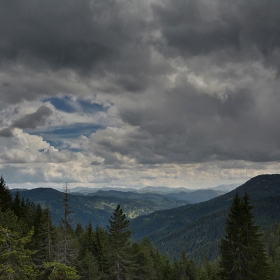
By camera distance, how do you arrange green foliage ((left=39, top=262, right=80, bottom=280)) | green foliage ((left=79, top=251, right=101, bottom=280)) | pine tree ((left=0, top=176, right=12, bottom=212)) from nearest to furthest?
1. green foliage ((left=39, top=262, right=80, bottom=280))
2. green foliage ((left=79, top=251, right=101, bottom=280))
3. pine tree ((left=0, top=176, right=12, bottom=212))

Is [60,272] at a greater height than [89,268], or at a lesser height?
greater

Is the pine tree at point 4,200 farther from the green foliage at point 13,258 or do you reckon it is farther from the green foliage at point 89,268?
the green foliage at point 13,258

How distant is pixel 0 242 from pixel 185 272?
259 ft

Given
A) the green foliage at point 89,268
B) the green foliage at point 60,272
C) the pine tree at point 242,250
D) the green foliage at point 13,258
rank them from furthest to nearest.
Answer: the green foliage at point 89,268, the pine tree at point 242,250, the green foliage at point 60,272, the green foliage at point 13,258

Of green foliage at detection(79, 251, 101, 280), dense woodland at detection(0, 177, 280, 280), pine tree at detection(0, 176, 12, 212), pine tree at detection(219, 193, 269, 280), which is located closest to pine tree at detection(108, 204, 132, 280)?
dense woodland at detection(0, 177, 280, 280)

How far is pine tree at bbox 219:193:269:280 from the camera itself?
33.1 metres

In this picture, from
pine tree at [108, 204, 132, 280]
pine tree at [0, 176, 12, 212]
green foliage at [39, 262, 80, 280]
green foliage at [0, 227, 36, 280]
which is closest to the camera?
green foliage at [0, 227, 36, 280]

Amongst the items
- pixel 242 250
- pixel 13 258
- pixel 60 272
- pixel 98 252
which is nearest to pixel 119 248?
pixel 98 252

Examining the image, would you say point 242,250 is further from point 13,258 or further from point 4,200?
point 4,200

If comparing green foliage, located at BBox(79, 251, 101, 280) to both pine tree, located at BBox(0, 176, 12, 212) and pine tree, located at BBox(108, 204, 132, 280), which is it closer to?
pine tree, located at BBox(108, 204, 132, 280)

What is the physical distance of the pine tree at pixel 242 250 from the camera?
33062 millimetres

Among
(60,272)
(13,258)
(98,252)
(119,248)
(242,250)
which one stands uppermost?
(13,258)

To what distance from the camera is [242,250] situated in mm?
33406

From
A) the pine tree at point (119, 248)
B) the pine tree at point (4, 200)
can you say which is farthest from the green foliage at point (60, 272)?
the pine tree at point (4, 200)
